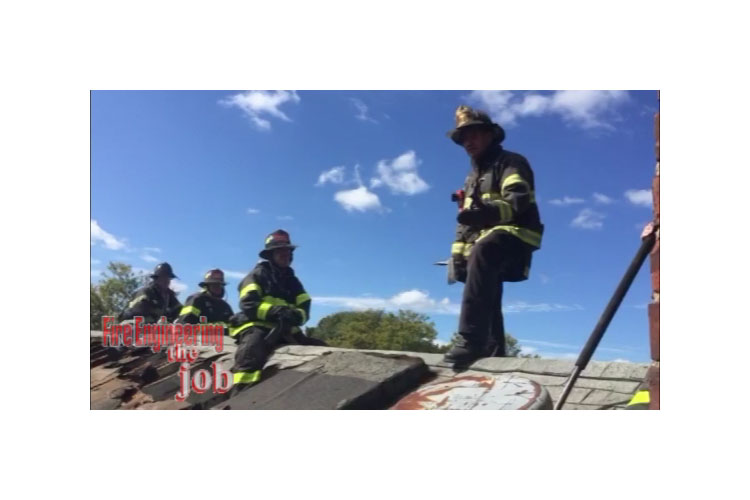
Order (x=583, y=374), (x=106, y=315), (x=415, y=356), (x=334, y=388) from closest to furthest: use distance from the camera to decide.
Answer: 1. (x=583, y=374)
2. (x=334, y=388)
3. (x=415, y=356)
4. (x=106, y=315)

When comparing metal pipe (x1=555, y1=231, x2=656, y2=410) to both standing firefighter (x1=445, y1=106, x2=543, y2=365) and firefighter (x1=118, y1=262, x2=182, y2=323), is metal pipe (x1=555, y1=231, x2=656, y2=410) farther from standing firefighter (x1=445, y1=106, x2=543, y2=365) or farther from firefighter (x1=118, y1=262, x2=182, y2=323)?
firefighter (x1=118, y1=262, x2=182, y2=323)

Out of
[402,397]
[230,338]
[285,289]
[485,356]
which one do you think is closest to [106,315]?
[230,338]

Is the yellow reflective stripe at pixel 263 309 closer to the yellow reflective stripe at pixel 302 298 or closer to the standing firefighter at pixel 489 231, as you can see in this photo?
the yellow reflective stripe at pixel 302 298

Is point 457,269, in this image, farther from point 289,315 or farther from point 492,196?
point 289,315

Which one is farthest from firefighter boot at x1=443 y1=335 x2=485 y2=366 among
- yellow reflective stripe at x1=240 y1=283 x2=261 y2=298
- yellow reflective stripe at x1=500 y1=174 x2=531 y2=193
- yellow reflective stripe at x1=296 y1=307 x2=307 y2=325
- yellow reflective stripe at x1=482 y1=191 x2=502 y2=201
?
yellow reflective stripe at x1=240 y1=283 x2=261 y2=298

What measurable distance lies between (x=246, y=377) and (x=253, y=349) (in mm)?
311

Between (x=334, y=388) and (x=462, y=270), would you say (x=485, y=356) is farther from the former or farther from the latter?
(x=334, y=388)

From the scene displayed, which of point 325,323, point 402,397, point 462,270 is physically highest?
point 462,270

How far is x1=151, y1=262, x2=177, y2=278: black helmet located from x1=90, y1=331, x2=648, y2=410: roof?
3.09ft

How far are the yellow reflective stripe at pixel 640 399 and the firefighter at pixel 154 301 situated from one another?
4855 mm

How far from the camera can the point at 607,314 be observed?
13.4 feet

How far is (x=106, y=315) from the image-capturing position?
6.54 meters

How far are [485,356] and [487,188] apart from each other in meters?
1.31

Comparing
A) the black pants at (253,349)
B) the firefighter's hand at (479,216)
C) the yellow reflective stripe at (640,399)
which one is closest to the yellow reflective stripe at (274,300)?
the black pants at (253,349)
